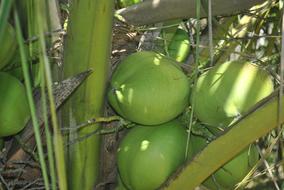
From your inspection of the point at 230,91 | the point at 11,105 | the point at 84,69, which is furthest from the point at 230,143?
the point at 11,105

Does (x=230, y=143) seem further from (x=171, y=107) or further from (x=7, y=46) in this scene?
(x=7, y=46)

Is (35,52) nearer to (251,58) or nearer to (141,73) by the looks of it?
(141,73)

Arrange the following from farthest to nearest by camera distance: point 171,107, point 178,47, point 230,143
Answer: point 178,47
point 171,107
point 230,143

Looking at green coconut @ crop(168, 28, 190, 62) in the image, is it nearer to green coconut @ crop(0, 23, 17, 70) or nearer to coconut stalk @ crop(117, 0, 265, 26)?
coconut stalk @ crop(117, 0, 265, 26)

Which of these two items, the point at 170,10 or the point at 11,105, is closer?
the point at 11,105

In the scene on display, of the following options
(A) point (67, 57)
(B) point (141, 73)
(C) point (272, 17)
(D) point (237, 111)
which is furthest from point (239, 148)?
(C) point (272, 17)

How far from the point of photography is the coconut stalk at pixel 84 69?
2.81ft

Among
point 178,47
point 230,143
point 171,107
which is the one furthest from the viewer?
point 178,47

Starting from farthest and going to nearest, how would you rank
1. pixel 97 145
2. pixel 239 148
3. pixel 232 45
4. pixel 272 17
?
pixel 272 17, pixel 232 45, pixel 97 145, pixel 239 148

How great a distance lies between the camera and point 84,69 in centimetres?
88

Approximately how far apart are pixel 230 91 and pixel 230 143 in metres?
0.10

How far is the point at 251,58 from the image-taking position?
979 mm

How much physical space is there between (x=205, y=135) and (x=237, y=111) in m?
0.09

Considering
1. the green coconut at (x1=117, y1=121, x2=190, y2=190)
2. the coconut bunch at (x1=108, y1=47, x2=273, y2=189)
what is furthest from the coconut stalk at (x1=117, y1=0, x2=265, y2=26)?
the green coconut at (x1=117, y1=121, x2=190, y2=190)
